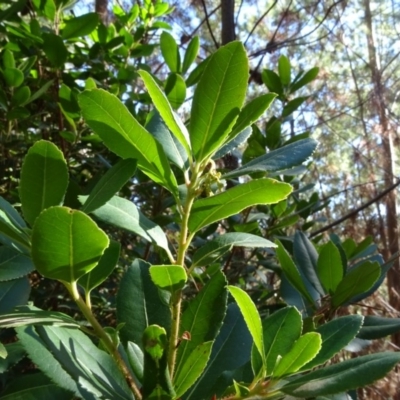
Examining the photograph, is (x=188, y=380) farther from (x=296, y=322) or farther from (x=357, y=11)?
(x=357, y=11)

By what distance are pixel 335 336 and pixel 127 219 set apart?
0.93ft

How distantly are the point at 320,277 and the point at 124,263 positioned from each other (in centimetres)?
65

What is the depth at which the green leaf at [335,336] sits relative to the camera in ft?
1.93

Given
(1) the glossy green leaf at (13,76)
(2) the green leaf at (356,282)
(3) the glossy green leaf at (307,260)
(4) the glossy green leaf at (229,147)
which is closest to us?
(4) the glossy green leaf at (229,147)

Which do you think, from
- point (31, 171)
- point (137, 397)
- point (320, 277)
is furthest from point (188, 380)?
point (320, 277)

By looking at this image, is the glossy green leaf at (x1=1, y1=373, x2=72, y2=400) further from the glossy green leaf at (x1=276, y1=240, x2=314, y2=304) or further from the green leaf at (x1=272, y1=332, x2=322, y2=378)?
the glossy green leaf at (x1=276, y1=240, x2=314, y2=304)

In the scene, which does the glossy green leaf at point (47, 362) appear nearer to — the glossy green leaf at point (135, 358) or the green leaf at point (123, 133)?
the glossy green leaf at point (135, 358)

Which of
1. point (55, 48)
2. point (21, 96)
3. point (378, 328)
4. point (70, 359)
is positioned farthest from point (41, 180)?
point (55, 48)

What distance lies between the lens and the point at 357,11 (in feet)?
22.8

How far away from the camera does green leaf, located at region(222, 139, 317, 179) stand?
62 cm

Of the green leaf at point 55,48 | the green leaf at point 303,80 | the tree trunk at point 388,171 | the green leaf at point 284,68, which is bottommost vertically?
the tree trunk at point 388,171

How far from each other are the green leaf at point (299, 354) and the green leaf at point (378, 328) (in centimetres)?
36

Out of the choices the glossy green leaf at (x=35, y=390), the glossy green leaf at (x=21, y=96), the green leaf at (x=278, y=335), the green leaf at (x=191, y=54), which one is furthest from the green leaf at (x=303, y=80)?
the glossy green leaf at (x=35, y=390)

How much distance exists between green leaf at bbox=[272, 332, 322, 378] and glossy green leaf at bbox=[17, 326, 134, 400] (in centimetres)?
16
